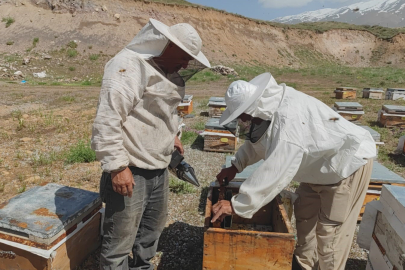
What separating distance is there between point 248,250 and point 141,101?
118cm

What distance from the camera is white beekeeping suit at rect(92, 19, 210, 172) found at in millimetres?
1792

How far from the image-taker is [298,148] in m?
1.76

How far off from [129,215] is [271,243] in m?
0.96

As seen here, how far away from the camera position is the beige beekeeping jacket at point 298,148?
176 centimetres

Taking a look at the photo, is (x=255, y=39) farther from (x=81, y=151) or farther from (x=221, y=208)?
(x=221, y=208)

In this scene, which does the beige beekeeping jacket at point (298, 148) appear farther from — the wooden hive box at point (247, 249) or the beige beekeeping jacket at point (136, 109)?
the beige beekeeping jacket at point (136, 109)

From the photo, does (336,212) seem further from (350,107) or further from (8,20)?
(8,20)

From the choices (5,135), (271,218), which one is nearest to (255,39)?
(5,135)

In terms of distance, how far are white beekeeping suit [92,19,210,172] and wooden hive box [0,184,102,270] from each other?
721 mm

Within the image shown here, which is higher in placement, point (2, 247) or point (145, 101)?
point (145, 101)

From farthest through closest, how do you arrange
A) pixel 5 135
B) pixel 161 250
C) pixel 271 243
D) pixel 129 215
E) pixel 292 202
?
pixel 5 135
pixel 161 250
pixel 292 202
pixel 129 215
pixel 271 243

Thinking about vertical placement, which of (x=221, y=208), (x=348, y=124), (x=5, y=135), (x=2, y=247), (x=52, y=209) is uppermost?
(x=348, y=124)

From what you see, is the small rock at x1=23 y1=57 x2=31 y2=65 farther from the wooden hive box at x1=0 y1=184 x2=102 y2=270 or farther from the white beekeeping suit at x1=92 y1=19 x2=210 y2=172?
the white beekeeping suit at x1=92 y1=19 x2=210 y2=172

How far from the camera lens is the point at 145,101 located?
1977 mm
